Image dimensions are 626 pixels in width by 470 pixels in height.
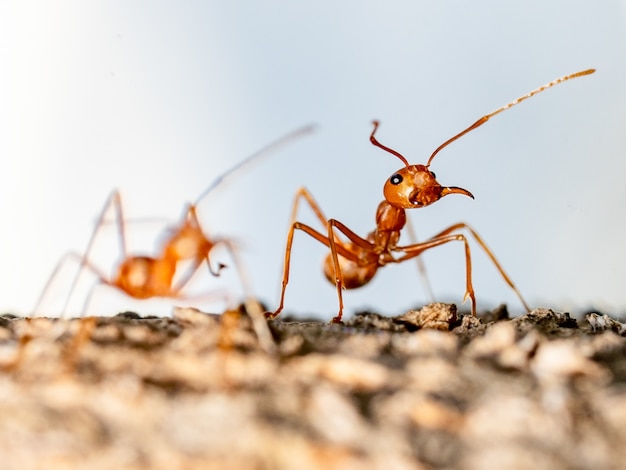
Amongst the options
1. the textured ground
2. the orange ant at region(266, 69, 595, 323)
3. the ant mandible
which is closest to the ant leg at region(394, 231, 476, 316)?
the orange ant at region(266, 69, 595, 323)

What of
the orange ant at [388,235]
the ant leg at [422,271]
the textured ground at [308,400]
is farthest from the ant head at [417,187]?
the textured ground at [308,400]

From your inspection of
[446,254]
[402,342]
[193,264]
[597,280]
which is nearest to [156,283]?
[193,264]

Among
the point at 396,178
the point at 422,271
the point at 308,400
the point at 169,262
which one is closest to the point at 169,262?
the point at 169,262

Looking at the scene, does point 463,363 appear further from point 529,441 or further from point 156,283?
point 156,283

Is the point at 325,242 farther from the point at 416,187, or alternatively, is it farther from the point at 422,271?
the point at 422,271

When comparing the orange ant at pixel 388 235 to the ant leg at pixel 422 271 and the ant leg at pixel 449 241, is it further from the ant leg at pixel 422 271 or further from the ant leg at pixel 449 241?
the ant leg at pixel 422 271

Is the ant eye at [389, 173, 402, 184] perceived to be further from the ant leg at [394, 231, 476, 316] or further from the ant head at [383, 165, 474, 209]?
the ant leg at [394, 231, 476, 316]

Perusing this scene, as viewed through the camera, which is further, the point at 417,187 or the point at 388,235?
the point at 388,235
